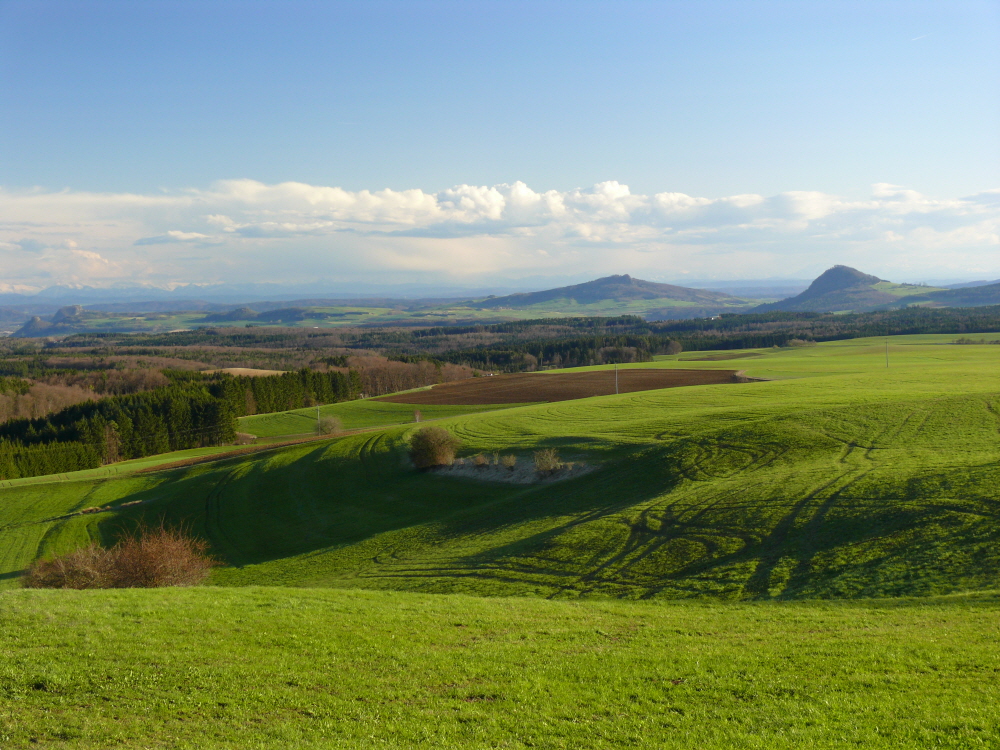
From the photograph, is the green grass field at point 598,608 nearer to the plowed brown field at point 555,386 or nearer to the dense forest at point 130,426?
the plowed brown field at point 555,386

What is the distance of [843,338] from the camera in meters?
164

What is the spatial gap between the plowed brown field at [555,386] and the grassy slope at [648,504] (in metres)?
23.6

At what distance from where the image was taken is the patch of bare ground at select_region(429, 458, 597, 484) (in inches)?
1718

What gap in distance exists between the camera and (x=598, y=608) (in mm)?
21391

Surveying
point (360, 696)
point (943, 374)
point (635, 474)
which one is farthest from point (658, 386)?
point (360, 696)

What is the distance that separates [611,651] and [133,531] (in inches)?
1840

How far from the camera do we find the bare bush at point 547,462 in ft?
145

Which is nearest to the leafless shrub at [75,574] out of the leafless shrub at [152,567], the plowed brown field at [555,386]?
the leafless shrub at [152,567]

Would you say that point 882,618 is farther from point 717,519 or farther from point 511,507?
point 511,507

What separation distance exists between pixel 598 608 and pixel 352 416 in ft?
273

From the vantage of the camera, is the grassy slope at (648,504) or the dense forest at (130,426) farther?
the dense forest at (130,426)

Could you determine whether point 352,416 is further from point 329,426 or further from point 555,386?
point 555,386

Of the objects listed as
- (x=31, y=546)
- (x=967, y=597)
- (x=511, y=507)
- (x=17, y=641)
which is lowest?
(x=31, y=546)

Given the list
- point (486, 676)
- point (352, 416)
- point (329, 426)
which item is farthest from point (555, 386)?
point (486, 676)
